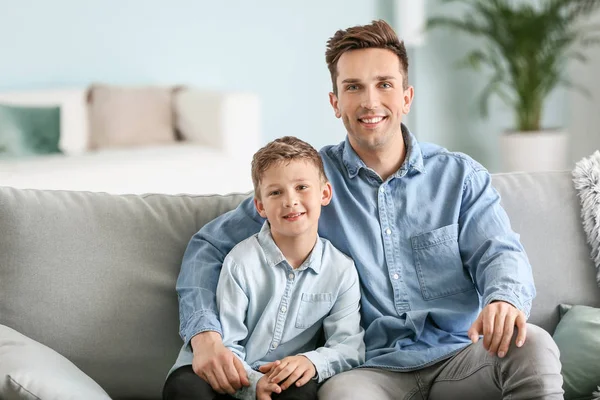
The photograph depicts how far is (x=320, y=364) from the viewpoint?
5.45ft

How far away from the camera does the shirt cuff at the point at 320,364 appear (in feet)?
5.43

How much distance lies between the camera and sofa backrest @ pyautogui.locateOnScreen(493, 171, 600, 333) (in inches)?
76.1

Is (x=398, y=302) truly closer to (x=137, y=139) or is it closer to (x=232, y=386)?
(x=232, y=386)

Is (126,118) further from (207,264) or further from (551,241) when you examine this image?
(551,241)

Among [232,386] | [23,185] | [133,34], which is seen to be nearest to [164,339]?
[232,386]

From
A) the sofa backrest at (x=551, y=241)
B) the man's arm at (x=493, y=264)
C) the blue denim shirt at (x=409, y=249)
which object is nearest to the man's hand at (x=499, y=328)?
the man's arm at (x=493, y=264)

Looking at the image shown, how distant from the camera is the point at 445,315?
178 centimetres

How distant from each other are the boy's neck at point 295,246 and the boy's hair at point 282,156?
0.36 ft

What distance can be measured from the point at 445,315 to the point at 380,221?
0.80 ft

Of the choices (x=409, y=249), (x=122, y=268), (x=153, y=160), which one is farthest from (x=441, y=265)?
(x=153, y=160)

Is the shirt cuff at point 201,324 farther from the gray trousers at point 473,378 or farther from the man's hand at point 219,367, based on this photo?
the gray trousers at point 473,378

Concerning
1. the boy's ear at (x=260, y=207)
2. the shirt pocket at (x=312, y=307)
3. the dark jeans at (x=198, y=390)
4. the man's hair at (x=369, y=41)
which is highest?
the man's hair at (x=369, y=41)

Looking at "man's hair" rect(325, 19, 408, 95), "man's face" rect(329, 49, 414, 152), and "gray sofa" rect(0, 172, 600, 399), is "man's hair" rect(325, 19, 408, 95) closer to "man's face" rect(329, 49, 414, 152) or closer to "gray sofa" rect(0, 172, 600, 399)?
"man's face" rect(329, 49, 414, 152)

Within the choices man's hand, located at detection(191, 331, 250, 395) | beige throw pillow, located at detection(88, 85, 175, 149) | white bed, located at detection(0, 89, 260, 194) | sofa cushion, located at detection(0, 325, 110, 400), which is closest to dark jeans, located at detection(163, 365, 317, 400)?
man's hand, located at detection(191, 331, 250, 395)
